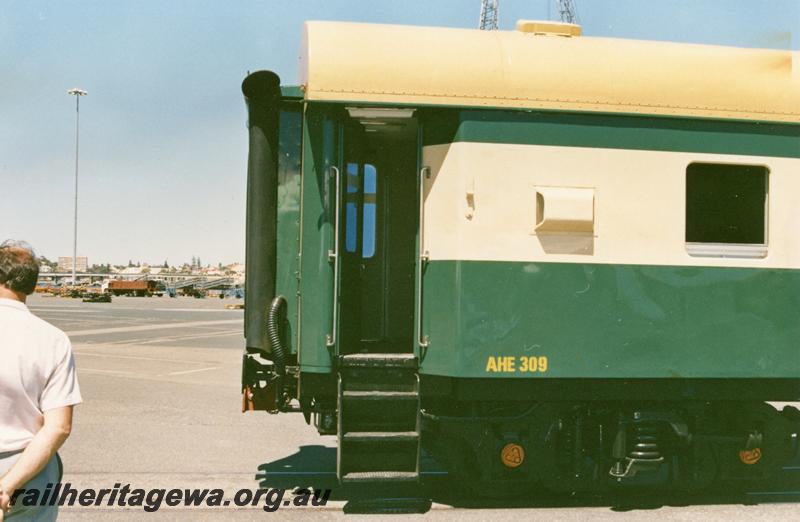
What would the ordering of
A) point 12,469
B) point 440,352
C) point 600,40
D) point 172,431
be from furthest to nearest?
point 172,431, point 600,40, point 440,352, point 12,469

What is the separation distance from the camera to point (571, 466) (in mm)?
5848

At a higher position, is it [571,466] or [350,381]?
[350,381]

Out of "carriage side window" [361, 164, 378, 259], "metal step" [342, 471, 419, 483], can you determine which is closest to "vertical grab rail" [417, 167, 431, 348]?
"carriage side window" [361, 164, 378, 259]

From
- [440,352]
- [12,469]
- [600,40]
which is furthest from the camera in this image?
[600,40]

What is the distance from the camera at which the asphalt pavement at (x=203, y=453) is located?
573 cm

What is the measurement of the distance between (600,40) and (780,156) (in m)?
1.77

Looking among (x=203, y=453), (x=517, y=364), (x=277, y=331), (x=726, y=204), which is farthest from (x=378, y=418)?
(x=726, y=204)

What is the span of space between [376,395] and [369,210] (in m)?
1.68

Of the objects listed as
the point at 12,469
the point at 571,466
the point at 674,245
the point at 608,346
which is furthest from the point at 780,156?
the point at 12,469

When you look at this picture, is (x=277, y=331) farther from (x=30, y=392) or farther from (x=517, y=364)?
(x=30, y=392)

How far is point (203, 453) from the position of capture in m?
7.60

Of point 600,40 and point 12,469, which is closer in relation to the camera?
point 12,469

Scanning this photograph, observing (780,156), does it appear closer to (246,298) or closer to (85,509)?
(246,298)

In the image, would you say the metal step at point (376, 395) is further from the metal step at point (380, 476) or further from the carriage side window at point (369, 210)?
the carriage side window at point (369, 210)
